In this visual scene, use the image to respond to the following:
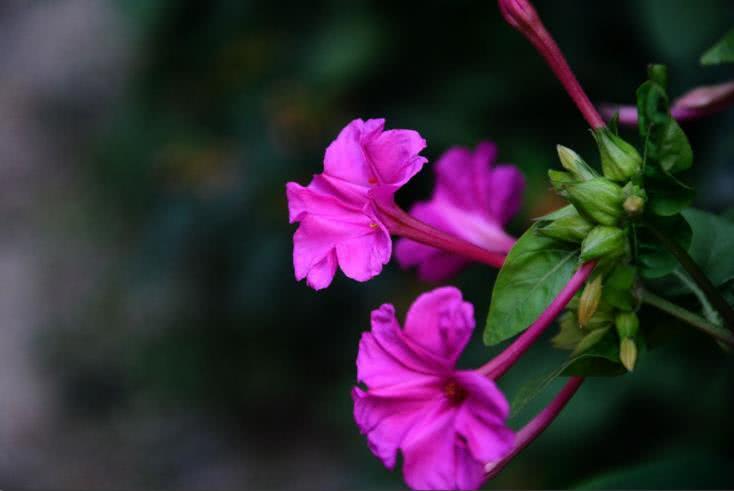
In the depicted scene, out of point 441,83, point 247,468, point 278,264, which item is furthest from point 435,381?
point 247,468

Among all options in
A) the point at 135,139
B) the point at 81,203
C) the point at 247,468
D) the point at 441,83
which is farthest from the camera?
the point at 81,203

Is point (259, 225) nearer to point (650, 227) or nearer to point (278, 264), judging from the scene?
point (278, 264)

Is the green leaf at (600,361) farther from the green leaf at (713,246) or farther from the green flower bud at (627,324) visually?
the green leaf at (713,246)

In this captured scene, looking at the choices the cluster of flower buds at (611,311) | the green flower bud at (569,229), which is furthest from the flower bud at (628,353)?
the green flower bud at (569,229)

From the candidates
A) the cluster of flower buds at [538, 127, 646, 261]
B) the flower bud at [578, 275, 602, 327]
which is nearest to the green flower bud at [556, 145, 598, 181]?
the cluster of flower buds at [538, 127, 646, 261]

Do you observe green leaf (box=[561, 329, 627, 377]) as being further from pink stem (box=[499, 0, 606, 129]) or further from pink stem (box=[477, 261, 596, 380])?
pink stem (box=[499, 0, 606, 129])
